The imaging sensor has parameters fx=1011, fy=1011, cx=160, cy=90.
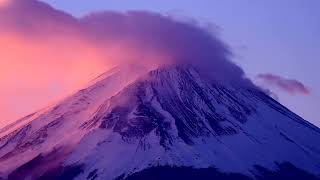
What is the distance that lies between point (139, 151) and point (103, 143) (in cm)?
783

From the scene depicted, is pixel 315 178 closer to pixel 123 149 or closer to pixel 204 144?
pixel 204 144

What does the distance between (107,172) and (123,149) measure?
1046 centimetres

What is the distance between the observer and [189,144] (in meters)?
195

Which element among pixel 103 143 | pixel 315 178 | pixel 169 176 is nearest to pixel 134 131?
pixel 103 143

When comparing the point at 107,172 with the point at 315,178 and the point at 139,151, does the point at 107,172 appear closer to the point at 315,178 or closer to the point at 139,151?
the point at 139,151

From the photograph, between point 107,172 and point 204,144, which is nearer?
point 107,172

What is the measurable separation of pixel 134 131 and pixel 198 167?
1889 cm

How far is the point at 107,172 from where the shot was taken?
18138cm

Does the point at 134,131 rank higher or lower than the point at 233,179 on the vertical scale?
higher

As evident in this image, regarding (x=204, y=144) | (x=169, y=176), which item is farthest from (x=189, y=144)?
(x=169, y=176)

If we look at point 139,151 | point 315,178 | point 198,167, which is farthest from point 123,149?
point 315,178

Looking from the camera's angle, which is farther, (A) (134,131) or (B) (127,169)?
(A) (134,131)

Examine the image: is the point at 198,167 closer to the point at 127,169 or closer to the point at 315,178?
Result: the point at 127,169

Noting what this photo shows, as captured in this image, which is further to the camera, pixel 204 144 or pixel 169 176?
pixel 204 144
